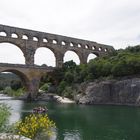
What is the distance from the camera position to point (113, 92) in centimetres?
5916

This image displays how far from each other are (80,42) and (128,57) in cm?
2454

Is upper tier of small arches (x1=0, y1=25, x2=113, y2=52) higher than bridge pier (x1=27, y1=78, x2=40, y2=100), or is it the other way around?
upper tier of small arches (x1=0, y1=25, x2=113, y2=52)

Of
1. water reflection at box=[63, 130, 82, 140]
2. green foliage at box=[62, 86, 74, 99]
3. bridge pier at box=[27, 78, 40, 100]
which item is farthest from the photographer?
bridge pier at box=[27, 78, 40, 100]

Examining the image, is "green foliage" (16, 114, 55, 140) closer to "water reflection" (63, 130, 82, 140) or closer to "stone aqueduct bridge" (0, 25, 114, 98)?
"water reflection" (63, 130, 82, 140)

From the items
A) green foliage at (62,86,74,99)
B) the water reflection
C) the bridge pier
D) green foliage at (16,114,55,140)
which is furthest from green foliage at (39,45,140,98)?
green foliage at (16,114,55,140)

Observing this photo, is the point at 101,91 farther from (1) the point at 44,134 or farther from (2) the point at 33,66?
(1) the point at 44,134

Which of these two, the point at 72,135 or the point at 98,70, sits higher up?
the point at 98,70

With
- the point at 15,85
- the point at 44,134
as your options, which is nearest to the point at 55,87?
the point at 15,85

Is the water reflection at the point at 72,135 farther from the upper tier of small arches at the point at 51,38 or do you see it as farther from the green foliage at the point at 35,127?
the upper tier of small arches at the point at 51,38

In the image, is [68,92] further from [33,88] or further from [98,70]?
[33,88]

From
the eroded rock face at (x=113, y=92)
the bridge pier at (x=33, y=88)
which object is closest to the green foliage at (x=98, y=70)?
the eroded rock face at (x=113, y=92)

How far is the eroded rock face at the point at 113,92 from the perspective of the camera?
55.6 meters

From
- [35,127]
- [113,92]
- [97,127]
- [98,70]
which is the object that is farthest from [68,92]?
[35,127]

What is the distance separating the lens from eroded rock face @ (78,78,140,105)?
55647 millimetres
